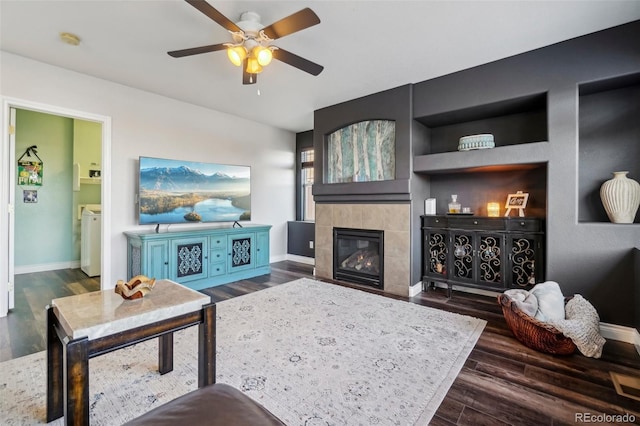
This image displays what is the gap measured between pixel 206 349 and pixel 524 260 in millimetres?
3326

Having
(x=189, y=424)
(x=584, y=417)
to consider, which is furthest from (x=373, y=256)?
(x=189, y=424)

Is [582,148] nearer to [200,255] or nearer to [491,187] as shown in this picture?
[491,187]

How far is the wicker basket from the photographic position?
2180mm

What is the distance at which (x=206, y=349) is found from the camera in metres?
1.53

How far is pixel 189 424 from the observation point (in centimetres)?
92

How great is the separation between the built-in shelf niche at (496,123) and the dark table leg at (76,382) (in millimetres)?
3832

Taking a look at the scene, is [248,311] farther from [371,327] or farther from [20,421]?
[20,421]

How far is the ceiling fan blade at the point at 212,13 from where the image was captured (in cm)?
175

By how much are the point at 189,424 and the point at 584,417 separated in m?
2.03

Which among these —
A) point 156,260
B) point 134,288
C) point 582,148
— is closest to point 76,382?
point 134,288

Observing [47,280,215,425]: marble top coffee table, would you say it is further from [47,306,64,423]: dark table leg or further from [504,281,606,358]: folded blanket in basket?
Answer: [504,281,606,358]: folded blanket in basket

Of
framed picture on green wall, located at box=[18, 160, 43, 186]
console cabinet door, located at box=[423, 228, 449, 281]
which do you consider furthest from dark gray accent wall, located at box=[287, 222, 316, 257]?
framed picture on green wall, located at box=[18, 160, 43, 186]

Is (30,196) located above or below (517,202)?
above

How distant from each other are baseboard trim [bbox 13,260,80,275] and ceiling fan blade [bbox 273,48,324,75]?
530 cm
